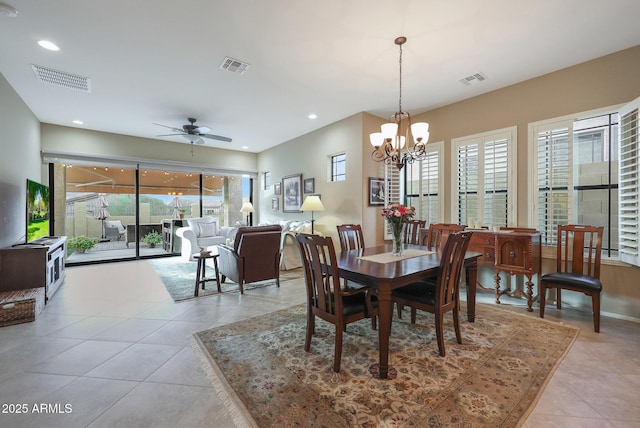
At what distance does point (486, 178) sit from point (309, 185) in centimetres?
339

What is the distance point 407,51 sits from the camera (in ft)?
9.80

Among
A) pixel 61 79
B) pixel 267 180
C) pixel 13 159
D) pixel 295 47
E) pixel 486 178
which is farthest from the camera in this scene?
pixel 267 180

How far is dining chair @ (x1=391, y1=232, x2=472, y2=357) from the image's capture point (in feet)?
7.01

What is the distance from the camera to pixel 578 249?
3010mm

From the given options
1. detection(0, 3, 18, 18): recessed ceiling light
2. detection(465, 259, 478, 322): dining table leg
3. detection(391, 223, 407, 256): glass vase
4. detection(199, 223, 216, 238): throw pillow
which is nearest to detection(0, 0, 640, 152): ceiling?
detection(0, 3, 18, 18): recessed ceiling light

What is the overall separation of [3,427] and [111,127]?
575 cm

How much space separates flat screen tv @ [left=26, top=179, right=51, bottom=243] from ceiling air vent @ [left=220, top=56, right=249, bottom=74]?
10.1 ft

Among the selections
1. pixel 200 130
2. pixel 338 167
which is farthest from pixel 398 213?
pixel 200 130

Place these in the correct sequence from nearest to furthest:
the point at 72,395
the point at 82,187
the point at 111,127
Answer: the point at 72,395 < the point at 111,127 < the point at 82,187

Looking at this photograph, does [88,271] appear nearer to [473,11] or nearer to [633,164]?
[473,11]

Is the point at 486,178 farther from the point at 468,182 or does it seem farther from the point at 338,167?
the point at 338,167

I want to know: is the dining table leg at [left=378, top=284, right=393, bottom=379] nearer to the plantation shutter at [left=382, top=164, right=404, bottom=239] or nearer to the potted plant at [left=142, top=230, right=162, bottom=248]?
the plantation shutter at [left=382, top=164, right=404, bottom=239]

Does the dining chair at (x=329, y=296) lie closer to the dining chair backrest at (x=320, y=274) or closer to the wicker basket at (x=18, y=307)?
the dining chair backrest at (x=320, y=274)

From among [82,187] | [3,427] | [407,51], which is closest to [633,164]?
[407,51]
